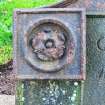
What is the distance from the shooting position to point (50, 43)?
3256 mm

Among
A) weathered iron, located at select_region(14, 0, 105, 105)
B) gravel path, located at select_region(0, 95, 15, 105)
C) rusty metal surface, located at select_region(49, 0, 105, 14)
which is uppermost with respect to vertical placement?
rusty metal surface, located at select_region(49, 0, 105, 14)

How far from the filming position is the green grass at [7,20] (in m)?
5.95

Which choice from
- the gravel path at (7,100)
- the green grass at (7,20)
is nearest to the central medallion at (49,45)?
the gravel path at (7,100)

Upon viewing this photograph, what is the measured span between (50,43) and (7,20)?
349 cm

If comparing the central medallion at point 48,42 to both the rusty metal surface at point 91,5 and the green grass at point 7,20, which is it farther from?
the green grass at point 7,20

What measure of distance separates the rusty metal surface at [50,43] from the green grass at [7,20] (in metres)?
2.47

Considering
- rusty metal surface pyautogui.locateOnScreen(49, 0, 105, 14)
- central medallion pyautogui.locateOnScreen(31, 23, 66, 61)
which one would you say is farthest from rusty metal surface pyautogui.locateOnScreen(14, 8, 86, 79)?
rusty metal surface pyautogui.locateOnScreen(49, 0, 105, 14)

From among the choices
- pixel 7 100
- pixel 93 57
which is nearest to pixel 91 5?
pixel 93 57

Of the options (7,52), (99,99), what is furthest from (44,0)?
(99,99)

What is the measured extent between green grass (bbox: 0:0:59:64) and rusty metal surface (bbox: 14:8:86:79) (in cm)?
247

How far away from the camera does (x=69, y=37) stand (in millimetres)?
3262

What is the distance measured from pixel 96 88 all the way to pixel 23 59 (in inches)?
18.9

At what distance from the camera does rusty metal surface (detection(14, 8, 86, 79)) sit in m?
3.25

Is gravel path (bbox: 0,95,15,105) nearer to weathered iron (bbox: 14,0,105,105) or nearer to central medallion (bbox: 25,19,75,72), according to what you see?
weathered iron (bbox: 14,0,105,105)
